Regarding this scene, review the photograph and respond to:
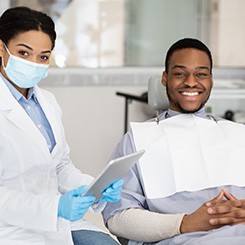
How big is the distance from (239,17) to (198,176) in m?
3.05

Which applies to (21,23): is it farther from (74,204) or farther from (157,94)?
(157,94)

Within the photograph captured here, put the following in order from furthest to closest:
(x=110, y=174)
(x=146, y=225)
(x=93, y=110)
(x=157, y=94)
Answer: (x=93, y=110) < (x=157, y=94) < (x=146, y=225) < (x=110, y=174)

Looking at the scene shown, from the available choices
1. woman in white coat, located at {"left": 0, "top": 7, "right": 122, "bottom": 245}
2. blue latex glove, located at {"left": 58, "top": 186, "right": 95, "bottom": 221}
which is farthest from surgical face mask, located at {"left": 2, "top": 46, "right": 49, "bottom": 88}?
blue latex glove, located at {"left": 58, "top": 186, "right": 95, "bottom": 221}

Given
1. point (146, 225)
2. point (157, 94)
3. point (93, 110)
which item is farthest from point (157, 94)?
point (93, 110)

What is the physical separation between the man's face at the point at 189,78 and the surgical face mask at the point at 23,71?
1.68ft

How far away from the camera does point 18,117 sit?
6.14 feet

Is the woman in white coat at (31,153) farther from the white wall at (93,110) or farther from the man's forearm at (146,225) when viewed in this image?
the white wall at (93,110)

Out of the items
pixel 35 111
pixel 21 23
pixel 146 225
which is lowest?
pixel 146 225

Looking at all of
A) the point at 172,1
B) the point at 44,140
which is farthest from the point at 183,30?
the point at 44,140

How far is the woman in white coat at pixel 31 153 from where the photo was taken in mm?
1765

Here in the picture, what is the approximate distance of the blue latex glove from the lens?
1.73 m

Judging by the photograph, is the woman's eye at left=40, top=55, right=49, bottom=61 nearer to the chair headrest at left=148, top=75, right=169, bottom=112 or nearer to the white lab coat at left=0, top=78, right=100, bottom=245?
the white lab coat at left=0, top=78, right=100, bottom=245

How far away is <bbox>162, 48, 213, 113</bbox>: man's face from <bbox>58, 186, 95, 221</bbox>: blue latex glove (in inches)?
25.7

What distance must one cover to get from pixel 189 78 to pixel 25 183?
0.73 meters
